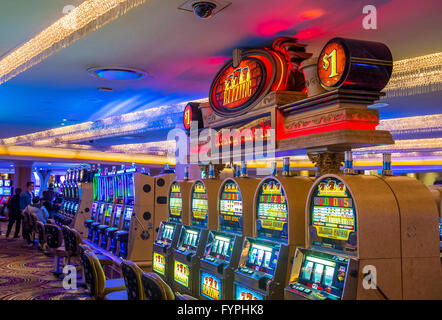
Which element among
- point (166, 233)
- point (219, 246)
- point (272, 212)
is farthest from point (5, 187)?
point (272, 212)

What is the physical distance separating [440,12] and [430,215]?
1629 mm

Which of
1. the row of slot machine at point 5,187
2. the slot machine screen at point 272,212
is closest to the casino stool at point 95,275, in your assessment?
the slot machine screen at point 272,212

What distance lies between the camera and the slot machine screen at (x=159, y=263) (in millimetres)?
5484

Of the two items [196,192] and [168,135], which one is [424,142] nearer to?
[168,135]

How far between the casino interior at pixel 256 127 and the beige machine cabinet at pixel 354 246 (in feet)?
0.03

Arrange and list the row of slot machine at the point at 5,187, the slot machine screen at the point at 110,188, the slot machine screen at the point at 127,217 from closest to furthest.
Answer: the slot machine screen at the point at 127,217 < the slot machine screen at the point at 110,188 < the row of slot machine at the point at 5,187

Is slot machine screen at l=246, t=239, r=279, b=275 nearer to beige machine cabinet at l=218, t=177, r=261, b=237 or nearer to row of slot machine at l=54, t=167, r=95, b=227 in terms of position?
beige machine cabinet at l=218, t=177, r=261, b=237

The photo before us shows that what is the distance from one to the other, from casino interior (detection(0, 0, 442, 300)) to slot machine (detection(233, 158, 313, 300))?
13 mm

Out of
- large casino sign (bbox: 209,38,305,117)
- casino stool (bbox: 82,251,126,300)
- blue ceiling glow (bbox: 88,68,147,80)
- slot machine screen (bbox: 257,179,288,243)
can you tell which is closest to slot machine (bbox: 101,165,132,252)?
blue ceiling glow (bbox: 88,68,147,80)

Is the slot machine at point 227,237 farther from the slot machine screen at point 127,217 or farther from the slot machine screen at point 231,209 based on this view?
the slot machine screen at point 127,217

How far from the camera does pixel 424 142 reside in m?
13.8

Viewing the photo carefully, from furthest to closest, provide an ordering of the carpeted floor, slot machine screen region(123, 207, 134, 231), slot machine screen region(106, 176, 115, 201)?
1. slot machine screen region(106, 176, 115, 201)
2. slot machine screen region(123, 207, 134, 231)
3. the carpeted floor

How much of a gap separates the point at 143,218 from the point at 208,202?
264cm

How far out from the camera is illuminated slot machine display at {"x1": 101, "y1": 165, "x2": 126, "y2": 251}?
7969mm
